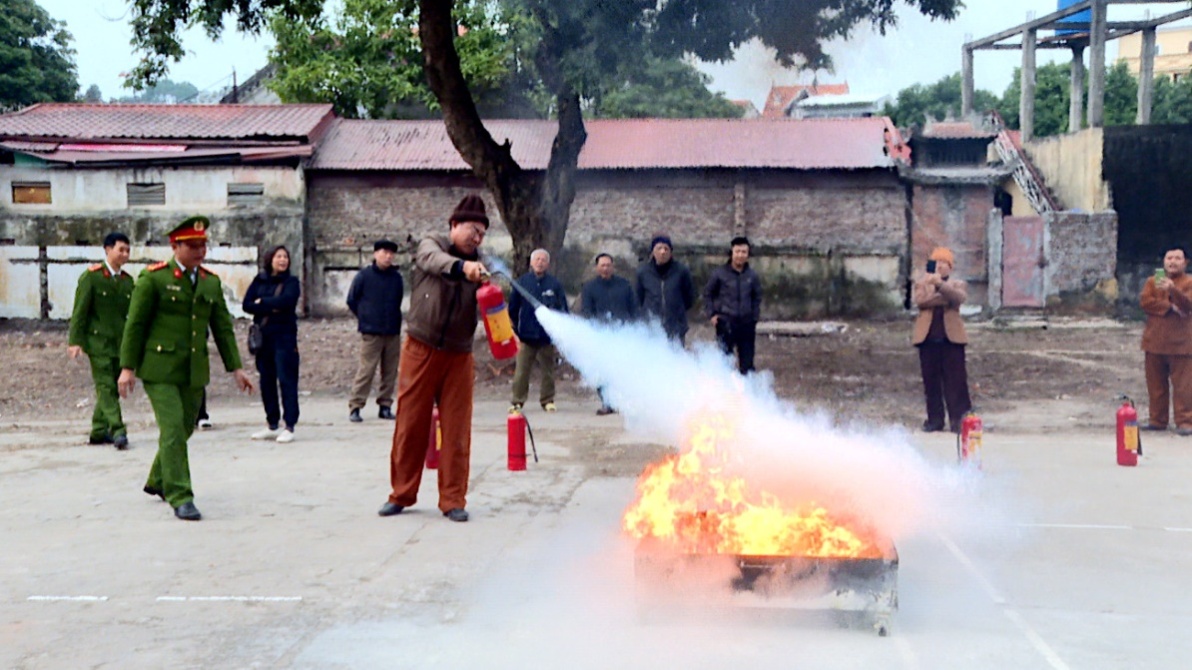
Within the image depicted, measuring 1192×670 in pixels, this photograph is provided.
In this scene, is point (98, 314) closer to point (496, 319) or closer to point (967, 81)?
point (496, 319)

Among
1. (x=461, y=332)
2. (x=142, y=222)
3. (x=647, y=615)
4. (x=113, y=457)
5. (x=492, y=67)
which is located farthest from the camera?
(x=492, y=67)

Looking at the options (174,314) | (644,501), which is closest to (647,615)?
(644,501)

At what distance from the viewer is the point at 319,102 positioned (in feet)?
104

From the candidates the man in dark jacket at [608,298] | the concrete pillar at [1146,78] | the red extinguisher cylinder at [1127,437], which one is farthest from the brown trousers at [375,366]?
the concrete pillar at [1146,78]

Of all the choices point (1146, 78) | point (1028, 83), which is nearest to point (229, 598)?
point (1028, 83)

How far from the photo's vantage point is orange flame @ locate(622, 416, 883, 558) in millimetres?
5547

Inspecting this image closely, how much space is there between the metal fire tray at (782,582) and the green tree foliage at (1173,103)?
141ft

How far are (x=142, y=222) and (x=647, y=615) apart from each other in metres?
23.2

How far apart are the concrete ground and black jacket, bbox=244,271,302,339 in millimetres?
2026

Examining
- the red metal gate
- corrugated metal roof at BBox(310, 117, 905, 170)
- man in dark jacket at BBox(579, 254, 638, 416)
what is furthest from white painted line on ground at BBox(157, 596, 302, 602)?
the red metal gate

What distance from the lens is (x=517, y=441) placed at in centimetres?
943

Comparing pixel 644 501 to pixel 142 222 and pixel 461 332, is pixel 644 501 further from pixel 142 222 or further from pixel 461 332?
pixel 142 222

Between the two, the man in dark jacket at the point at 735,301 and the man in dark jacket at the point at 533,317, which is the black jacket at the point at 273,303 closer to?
the man in dark jacket at the point at 533,317

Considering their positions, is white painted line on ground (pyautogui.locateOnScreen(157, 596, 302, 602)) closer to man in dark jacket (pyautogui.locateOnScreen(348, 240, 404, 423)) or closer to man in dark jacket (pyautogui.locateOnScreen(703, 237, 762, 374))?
man in dark jacket (pyautogui.locateOnScreen(348, 240, 404, 423))
